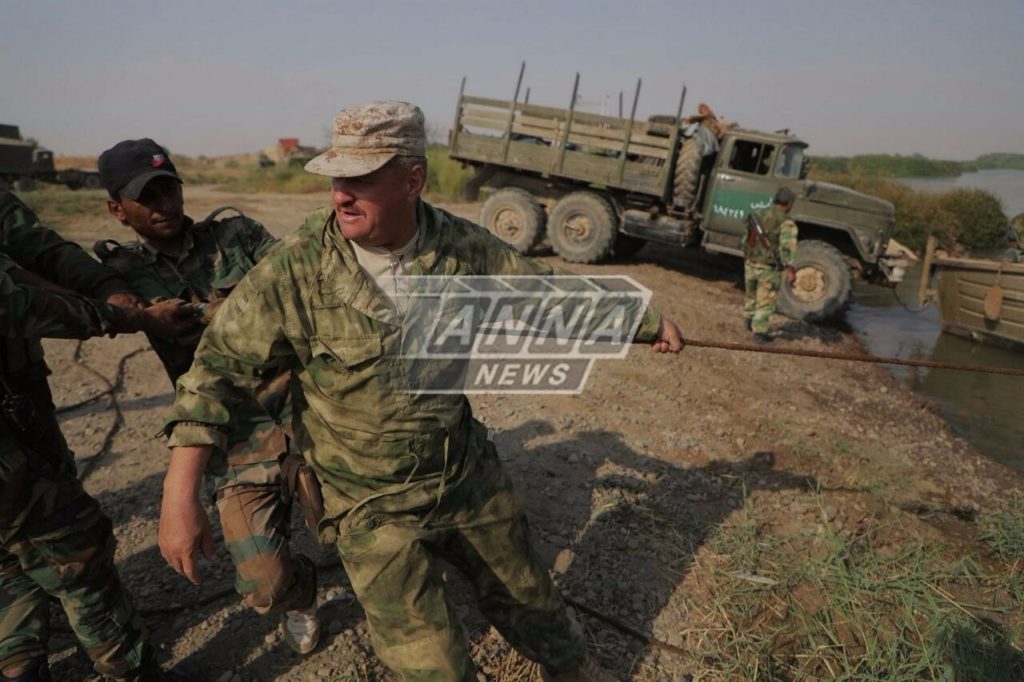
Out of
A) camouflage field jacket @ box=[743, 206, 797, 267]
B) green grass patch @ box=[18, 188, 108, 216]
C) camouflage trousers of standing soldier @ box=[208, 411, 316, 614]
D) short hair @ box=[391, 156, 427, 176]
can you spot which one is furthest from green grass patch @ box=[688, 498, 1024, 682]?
green grass patch @ box=[18, 188, 108, 216]

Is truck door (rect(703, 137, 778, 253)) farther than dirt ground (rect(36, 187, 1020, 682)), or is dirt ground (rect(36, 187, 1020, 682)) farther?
truck door (rect(703, 137, 778, 253))

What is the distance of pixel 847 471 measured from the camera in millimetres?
3936

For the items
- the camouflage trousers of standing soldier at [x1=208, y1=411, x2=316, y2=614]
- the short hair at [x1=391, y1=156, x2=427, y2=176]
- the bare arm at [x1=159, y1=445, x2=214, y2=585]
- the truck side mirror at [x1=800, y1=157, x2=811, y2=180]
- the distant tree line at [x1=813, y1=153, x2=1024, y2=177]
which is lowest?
the camouflage trousers of standing soldier at [x1=208, y1=411, x2=316, y2=614]

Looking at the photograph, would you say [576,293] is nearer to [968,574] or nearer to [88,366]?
[968,574]

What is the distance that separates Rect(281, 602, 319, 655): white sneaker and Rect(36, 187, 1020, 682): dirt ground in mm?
52

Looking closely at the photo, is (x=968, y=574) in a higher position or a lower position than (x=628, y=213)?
lower

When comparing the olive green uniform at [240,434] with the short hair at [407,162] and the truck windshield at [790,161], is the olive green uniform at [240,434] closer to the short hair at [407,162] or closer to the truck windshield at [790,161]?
the short hair at [407,162]

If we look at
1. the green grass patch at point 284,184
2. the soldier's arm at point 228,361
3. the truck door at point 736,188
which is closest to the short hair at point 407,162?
the soldier's arm at point 228,361

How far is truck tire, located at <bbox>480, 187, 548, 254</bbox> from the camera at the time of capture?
10.0 meters

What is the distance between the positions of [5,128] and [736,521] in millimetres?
19980

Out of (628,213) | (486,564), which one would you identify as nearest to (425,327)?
(486,564)

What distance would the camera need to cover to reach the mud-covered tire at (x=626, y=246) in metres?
11.1

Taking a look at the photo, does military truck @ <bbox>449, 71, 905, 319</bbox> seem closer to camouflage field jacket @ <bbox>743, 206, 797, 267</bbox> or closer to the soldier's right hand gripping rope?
camouflage field jacket @ <bbox>743, 206, 797, 267</bbox>

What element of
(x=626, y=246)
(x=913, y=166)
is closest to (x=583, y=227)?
(x=626, y=246)
